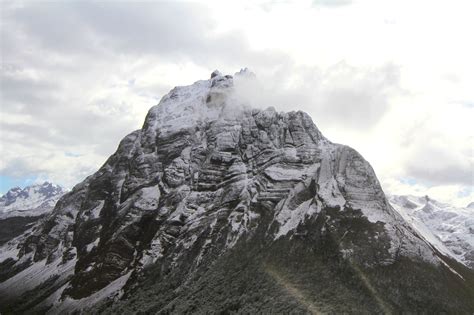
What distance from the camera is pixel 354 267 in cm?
17338

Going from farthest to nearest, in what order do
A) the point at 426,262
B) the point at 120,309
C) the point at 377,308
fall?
the point at 120,309
the point at 426,262
the point at 377,308

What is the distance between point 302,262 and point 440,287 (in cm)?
4443

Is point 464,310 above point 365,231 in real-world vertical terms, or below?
below

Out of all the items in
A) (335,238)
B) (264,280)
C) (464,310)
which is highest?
(335,238)

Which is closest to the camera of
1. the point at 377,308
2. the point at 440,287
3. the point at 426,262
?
the point at 377,308

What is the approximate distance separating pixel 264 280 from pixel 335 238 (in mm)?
29765

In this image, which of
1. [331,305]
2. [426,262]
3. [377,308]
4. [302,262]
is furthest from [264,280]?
[426,262]

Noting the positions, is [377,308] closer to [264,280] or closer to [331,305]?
[331,305]

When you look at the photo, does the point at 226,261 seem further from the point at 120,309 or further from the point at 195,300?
the point at 120,309

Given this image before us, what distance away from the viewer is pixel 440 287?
166 meters

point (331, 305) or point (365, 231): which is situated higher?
point (365, 231)

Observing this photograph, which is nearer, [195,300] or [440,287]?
[440,287]

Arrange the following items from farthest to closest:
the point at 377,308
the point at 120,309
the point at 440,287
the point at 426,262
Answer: the point at 120,309 < the point at 426,262 < the point at 440,287 < the point at 377,308

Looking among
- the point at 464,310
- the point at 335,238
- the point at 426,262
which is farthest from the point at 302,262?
the point at 464,310
